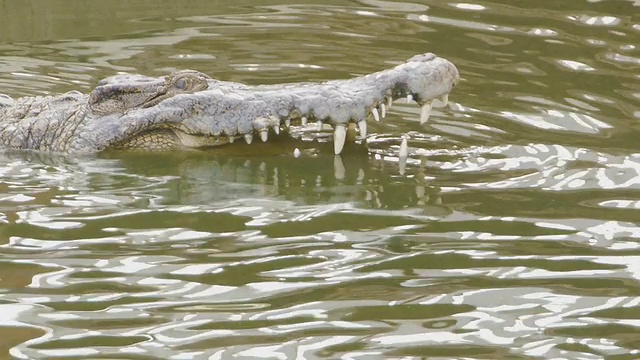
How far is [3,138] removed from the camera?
325 inches

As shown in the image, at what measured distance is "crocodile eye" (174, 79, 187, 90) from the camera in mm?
7750

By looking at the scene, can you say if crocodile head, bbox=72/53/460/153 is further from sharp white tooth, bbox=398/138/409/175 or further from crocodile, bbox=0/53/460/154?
sharp white tooth, bbox=398/138/409/175

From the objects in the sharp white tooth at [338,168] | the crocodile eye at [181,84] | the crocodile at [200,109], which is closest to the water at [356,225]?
the sharp white tooth at [338,168]

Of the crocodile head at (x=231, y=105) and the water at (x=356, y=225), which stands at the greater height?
the crocodile head at (x=231, y=105)

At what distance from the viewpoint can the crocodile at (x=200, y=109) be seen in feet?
23.5

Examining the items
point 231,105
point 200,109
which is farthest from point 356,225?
point 200,109

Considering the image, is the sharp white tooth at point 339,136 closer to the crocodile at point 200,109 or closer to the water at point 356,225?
the crocodile at point 200,109

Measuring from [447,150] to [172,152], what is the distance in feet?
5.46

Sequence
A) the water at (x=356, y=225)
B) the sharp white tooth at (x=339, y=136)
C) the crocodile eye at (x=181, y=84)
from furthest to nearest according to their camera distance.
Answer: the crocodile eye at (x=181, y=84), the sharp white tooth at (x=339, y=136), the water at (x=356, y=225)

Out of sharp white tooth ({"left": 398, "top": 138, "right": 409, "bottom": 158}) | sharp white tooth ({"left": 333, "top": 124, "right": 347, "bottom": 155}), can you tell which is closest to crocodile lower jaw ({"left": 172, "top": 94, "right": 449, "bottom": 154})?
sharp white tooth ({"left": 333, "top": 124, "right": 347, "bottom": 155})

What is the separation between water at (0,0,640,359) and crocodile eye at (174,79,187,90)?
16.0 inches

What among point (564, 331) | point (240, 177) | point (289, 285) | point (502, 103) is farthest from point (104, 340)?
point (502, 103)

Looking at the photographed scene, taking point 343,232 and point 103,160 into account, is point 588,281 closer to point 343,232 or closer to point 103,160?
point 343,232

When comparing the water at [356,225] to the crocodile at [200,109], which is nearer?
the water at [356,225]
